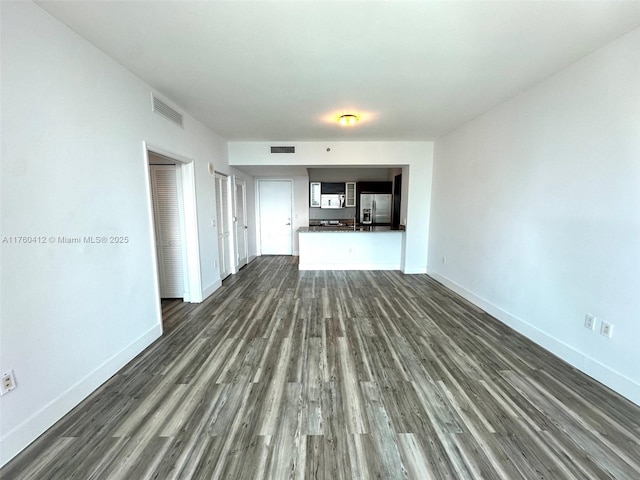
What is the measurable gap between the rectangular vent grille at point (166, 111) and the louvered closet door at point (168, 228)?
73 cm

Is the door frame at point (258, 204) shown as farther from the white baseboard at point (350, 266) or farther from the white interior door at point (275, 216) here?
the white baseboard at point (350, 266)

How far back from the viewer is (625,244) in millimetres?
1801

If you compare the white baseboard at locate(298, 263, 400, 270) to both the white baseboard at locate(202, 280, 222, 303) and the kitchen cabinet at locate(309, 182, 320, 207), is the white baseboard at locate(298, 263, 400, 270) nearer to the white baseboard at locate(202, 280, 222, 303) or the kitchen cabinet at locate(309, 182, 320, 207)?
the white baseboard at locate(202, 280, 222, 303)

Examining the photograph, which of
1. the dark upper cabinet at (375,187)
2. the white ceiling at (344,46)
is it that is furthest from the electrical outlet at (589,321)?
the dark upper cabinet at (375,187)

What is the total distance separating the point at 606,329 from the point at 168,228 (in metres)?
4.73

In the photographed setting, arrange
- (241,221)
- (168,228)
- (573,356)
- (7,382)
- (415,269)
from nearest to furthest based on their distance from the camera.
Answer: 1. (7,382)
2. (573,356)
3. (168,228)
4. (415,269)
5. (241,221)

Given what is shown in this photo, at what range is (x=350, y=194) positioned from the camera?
729cm

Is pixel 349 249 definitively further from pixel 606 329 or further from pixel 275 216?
pixel 606 329

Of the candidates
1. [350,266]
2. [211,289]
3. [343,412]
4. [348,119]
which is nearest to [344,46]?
[348,119]

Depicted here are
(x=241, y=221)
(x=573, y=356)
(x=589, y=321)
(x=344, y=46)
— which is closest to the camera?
(x=344, y=46)

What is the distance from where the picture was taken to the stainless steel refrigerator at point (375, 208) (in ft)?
23.7

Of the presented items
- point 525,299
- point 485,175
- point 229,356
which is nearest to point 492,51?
point 485,175

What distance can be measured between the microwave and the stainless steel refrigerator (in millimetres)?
638

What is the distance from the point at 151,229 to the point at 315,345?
6.59ft
